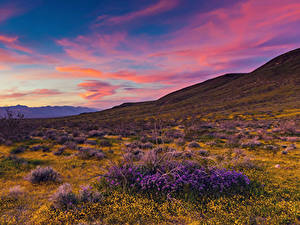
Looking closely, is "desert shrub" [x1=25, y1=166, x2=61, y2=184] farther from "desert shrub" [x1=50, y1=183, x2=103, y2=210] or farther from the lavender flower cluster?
the lavender flower cluster

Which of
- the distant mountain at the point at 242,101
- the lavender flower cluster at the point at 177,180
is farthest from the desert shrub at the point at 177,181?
the distant mountain at the point at 242,101

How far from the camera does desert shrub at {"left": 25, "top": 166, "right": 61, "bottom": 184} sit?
19.9 ft

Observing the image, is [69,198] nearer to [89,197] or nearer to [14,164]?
[89,197]

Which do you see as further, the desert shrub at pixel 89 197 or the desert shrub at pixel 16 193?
the desert shrub at pixel 16 193

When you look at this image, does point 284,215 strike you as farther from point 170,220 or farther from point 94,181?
point 94,181

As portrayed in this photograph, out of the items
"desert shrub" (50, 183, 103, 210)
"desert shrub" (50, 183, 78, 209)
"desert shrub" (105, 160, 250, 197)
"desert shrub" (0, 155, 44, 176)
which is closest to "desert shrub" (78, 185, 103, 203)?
"desert shrub" (50, 183, 103, 210)

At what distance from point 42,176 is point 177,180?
16.6ft

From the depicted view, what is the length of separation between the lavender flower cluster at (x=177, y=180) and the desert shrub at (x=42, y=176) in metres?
2.28

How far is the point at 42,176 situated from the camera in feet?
20.2

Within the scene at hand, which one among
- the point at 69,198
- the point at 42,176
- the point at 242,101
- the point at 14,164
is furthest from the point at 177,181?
the point at 242,101

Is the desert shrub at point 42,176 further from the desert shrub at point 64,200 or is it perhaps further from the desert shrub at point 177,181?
the desert shrub at point 177,181

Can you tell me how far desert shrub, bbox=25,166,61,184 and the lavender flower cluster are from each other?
89.9 inches

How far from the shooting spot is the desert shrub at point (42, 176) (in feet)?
19.9

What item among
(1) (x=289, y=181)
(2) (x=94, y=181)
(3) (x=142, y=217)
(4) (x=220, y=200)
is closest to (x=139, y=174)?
(3) (x=142, y=217)
